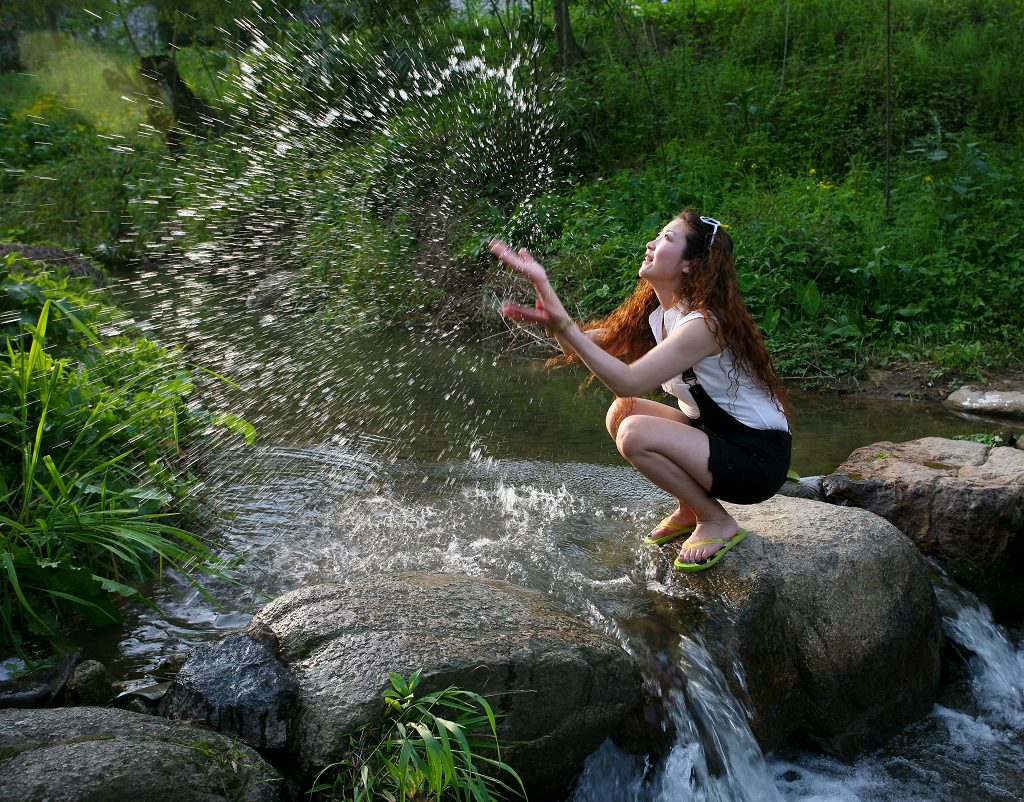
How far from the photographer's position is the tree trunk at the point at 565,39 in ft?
38.8

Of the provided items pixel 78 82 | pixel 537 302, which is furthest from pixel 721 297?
pixel 78 82

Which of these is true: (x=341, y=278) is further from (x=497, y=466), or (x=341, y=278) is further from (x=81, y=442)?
(x=81, y=442)

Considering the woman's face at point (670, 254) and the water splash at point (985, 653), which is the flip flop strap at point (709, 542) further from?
the water splash at point (985, 653)

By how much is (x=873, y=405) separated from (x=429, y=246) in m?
5.22

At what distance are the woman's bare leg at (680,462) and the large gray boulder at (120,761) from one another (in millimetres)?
1853

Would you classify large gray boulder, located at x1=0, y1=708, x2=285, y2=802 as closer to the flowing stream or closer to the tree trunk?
the flowing stream

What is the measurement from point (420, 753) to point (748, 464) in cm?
185

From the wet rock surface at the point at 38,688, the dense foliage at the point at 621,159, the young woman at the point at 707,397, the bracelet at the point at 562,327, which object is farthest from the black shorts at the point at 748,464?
the dense foliage at the point at 621,159

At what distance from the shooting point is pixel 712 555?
11.9 feet

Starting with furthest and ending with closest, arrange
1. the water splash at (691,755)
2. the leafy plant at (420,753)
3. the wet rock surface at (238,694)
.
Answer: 1. the water splash at (691,755)
2. the wet rock surface at (238,694)
3. the leafy plant at (420,753)

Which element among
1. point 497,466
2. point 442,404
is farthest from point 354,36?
point 497,466

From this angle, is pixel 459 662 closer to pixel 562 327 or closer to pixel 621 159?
pixel 562 327

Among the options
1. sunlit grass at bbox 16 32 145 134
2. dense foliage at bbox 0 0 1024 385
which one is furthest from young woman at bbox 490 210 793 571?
sunlit grass at bbox 16 32 145 134

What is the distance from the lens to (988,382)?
7105mm
